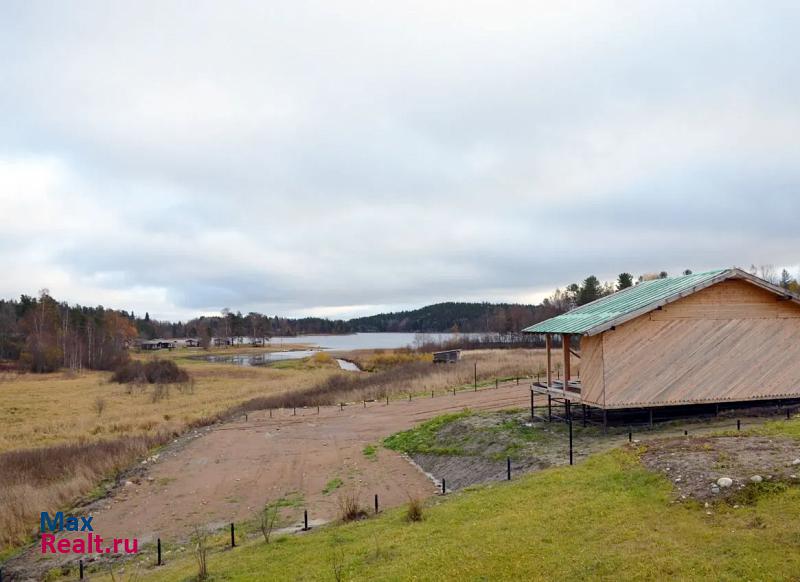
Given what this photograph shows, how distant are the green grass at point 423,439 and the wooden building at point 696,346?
18.2 feet

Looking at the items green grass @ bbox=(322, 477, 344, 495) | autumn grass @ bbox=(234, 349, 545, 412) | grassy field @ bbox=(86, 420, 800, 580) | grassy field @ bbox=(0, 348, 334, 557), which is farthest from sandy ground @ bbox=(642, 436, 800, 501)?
autumn grass @ bbox=(234, 349, 545, 412)

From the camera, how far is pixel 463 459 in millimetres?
18422

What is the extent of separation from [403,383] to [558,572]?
3330 cm

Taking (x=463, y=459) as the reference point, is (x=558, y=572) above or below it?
above

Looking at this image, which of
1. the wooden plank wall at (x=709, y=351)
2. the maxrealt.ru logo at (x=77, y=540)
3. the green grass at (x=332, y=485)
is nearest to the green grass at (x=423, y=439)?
the green grass at (x=332, y=485)

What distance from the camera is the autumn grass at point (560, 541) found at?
23.4 ft

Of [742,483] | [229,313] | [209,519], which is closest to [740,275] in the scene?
[742,483]

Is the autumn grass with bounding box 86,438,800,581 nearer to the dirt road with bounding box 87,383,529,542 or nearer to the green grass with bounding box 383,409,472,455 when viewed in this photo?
the dirt road with bounding box 87,383,529,542

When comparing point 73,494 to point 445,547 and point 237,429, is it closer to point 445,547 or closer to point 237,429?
point 237,429

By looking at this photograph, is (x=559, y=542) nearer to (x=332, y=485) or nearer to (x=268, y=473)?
(x=332, y=485)

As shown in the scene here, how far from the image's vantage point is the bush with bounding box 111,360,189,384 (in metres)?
56.6

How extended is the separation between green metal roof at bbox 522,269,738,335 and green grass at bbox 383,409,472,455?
17.4 feet

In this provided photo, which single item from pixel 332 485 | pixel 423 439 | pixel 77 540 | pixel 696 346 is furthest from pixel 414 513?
pixel 423 439

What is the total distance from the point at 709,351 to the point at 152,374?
2142 inches
